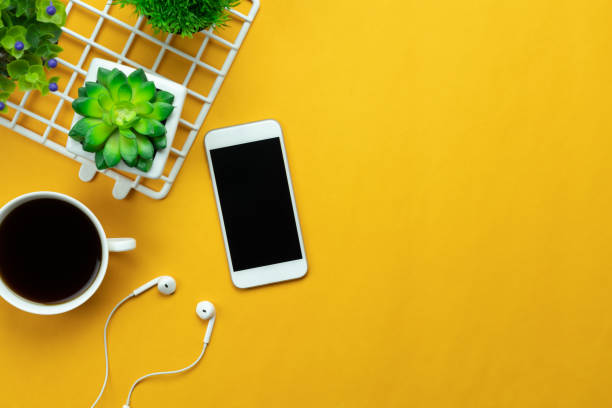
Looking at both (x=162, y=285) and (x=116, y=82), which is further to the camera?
(x=162, y=285)

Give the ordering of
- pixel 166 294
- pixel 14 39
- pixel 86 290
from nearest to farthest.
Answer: pixel 14 39
pixel 86 290
pixel 166 294

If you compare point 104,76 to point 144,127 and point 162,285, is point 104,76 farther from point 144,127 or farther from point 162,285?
point 162,285

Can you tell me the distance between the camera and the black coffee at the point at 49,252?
2.27ft

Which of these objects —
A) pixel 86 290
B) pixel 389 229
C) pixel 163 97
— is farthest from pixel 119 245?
pixel 389 229

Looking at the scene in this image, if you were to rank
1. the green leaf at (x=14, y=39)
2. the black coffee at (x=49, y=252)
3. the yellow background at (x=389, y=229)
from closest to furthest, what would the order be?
1. the green leaf at (x=14, y=39)
2. the black coffee at (x=49, y=252)
3. the yellow background at (x=389, y=229)

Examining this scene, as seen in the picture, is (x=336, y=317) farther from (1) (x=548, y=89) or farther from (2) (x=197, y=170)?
(1) (x=548, y=89)

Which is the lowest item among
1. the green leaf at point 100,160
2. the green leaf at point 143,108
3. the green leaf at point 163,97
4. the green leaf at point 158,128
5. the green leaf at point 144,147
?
the green leaf at point 100,160

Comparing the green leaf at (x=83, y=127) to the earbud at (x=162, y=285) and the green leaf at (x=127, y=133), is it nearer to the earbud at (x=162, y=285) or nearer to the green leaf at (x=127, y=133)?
the green leaf at (x=127, y=133)

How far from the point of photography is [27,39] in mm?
606

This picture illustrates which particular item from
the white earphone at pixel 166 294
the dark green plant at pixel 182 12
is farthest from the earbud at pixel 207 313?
the dark green plant at pixel 182 12

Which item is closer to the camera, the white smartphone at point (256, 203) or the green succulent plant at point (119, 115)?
the green succulent plant at point (119, 115)

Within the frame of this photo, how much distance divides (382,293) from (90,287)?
15.8 inches

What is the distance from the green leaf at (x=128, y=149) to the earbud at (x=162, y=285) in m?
0.22

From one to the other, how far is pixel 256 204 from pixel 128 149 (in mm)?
220
